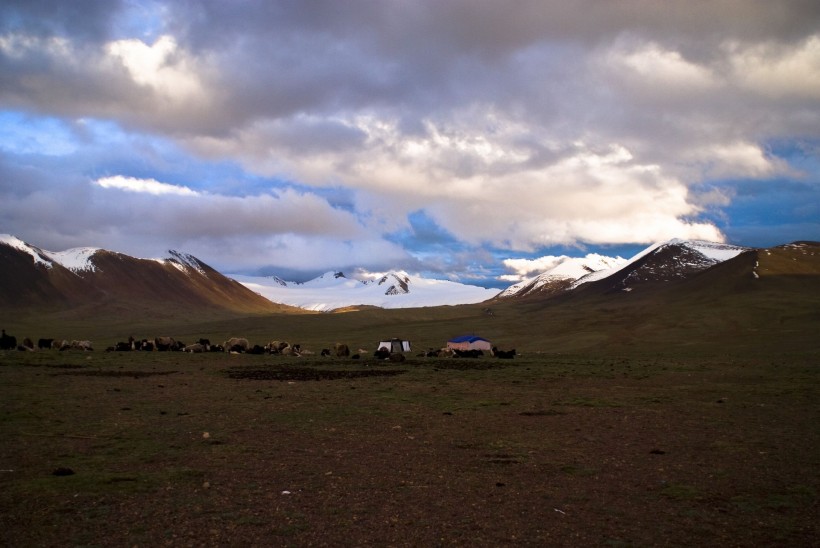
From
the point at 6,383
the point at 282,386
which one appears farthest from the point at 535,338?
the point at 6,383

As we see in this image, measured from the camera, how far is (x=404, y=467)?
12.4 m

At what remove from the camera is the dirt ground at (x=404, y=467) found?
28.0 feet

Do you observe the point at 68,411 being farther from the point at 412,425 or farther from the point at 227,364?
the point at 227,364

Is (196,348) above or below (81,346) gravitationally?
below

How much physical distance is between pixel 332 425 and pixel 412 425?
2.38 m

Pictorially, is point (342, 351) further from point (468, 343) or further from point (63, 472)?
point (63, 472)

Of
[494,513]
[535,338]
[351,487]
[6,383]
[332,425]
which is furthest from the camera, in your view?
[535,338]

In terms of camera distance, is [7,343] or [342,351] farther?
[342,351]

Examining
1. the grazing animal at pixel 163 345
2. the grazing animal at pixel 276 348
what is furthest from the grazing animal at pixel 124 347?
the grazing animal at pixel 276 348

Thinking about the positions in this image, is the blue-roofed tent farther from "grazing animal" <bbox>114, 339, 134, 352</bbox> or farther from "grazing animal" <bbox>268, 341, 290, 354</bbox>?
"grazing animal" <bbox>114, 339, 134, 352</bbox>

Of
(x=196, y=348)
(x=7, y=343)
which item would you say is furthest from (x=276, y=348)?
(x=7, y=343)

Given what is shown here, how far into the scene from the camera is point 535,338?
9006 centimetres

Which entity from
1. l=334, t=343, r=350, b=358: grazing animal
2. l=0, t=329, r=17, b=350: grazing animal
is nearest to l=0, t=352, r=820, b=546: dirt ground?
l=0, t=329, r=17, b=350: grazing animal

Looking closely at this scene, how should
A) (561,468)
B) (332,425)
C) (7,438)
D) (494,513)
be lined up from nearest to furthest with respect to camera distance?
(494,513), (561,468), (7,438), (332,425)
